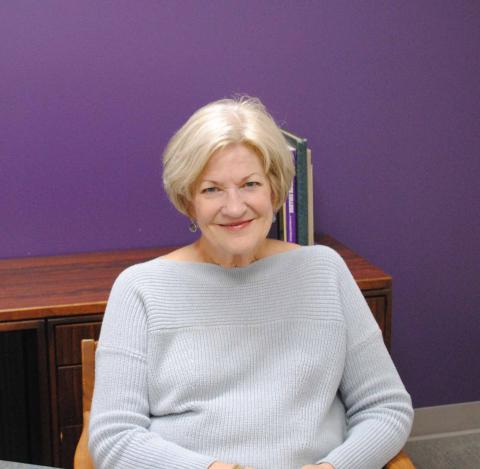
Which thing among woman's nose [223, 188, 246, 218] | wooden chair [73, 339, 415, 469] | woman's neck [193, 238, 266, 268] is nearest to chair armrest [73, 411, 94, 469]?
wooden chair [73, 339, 415, 469]

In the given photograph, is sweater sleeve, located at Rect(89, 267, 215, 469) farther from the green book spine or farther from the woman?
the green book spine

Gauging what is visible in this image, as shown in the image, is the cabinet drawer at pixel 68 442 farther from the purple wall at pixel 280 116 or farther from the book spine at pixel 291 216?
the book spine at pixel 291 216

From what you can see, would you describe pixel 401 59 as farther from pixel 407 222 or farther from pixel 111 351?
pixel 111 351

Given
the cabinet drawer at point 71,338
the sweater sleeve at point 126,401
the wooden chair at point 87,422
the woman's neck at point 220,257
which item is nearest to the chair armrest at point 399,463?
the wooden chair at point 87,422

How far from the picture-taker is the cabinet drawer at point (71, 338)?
1848mm

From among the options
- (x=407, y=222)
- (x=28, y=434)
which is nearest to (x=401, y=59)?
(x=407, y=222)

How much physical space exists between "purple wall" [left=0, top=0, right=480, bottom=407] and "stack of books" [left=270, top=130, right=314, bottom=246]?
32cm

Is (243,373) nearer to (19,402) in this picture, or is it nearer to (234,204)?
(234,204)

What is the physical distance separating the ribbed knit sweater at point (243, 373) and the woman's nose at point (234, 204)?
6.4 inches

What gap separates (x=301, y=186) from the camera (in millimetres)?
2072

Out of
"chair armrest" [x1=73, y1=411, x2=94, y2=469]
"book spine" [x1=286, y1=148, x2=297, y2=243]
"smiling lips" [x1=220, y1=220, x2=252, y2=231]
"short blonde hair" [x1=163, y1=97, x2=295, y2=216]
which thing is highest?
"short blonde hair" [x1=163, y1=97, x2=295, y2=216]

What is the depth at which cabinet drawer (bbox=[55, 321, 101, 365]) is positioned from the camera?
1848mm

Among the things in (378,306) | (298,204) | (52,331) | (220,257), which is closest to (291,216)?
(298,204)

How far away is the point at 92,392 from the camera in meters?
1.64
